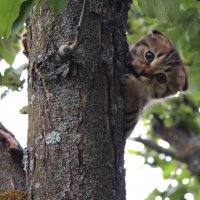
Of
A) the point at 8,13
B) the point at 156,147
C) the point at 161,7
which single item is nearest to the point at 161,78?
the point at 161,7

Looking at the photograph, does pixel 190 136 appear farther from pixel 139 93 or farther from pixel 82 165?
pixel 82 165

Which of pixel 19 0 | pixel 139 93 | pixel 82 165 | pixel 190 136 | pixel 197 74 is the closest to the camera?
pixel 19 0

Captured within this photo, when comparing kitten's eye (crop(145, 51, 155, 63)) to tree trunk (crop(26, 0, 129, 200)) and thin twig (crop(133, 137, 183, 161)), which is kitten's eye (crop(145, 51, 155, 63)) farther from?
thin twig (crop(133, 137, 183, 161))

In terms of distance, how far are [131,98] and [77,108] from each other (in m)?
0.61

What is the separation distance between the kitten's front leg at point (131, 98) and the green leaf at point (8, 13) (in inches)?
24.3

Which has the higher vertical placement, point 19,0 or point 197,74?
point 197,74

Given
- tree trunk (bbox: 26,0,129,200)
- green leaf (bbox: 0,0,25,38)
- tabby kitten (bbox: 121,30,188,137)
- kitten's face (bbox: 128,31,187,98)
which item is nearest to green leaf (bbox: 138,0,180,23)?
tree trunk (bbox: 26,0,129,200)

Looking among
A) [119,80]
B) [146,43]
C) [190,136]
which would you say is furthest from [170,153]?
[119,80]

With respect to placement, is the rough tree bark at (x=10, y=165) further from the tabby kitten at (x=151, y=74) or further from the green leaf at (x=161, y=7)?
the green leaf at (x=161, y=7)

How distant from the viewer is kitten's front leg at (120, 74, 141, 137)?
7.79 feet

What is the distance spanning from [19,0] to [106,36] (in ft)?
1.89

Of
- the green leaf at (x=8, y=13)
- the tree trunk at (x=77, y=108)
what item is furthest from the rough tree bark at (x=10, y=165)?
the green leaf at (x=8, y=13)

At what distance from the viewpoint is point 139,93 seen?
2.72 metres

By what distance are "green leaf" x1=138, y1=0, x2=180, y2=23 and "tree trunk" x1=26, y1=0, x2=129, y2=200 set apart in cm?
32
